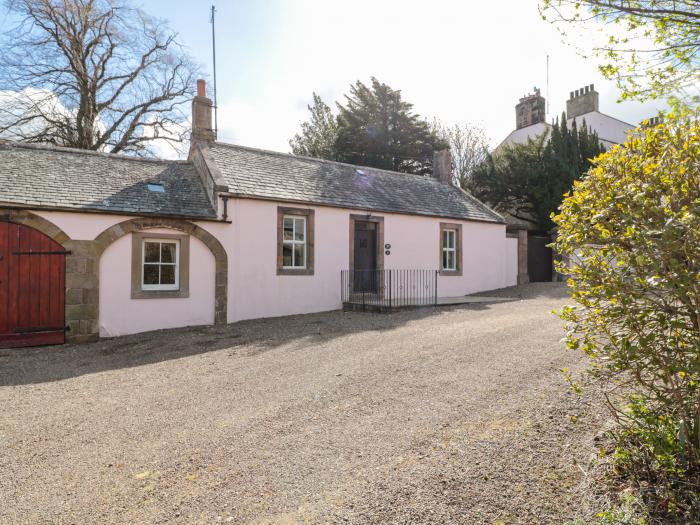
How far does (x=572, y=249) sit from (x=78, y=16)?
2651cm

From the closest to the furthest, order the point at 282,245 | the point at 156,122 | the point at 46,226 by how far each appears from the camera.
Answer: the point at 46,226
the point at 282,245
the point at 156,122

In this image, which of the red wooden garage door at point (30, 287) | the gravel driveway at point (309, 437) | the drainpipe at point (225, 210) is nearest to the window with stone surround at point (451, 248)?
the drainpipe at point (225, 210)

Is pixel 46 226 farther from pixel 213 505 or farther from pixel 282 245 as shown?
pixel 213 505

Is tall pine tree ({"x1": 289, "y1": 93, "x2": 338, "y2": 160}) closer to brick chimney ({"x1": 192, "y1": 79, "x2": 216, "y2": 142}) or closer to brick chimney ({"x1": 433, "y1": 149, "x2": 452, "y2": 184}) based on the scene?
brick chimney ({"x1": 433, "y1": 149, "x2": 452, "y2": 184})

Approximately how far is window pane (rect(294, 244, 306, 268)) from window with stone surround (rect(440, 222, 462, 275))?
588 cm

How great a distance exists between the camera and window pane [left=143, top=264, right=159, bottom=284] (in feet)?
37.3

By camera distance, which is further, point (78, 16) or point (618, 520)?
point (78, 16)

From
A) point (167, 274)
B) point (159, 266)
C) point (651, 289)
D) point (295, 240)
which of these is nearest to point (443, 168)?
point (295, 240)

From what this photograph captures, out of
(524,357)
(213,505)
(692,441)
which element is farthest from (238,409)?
(692,441)

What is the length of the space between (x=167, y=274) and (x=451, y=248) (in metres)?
10.4

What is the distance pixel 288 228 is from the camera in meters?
13.5

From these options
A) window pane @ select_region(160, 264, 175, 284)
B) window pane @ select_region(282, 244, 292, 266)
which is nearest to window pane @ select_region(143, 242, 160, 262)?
window pane @ select_region(160, 264, 175, 284)

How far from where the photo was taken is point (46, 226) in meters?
10.1

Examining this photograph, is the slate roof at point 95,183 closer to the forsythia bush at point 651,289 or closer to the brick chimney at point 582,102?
the forsythia bush at point 651,289
